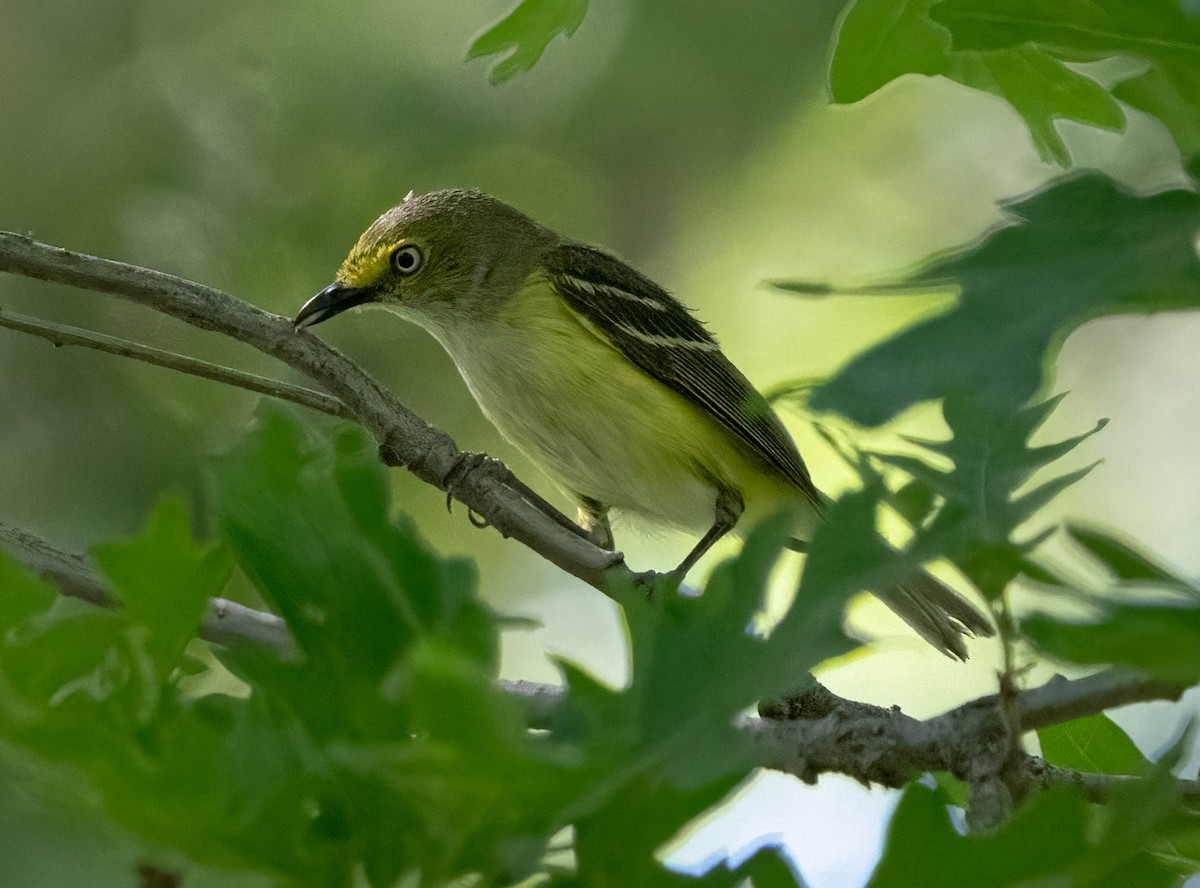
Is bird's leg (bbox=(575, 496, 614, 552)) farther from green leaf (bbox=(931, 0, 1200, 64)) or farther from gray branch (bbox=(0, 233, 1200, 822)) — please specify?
green leaf (bbox=(931, 0, 1200, 64))

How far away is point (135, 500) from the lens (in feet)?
17.5

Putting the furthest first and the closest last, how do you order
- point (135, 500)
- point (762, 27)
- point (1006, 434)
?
point (762, 27) < point (135, 500) < point (1006, 434)

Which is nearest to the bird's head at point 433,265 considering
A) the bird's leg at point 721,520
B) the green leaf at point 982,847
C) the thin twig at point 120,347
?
the bird's leg at point 721,520

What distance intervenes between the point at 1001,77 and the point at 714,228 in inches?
209

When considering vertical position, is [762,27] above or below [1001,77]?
above

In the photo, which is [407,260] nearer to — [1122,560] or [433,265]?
[433,265]

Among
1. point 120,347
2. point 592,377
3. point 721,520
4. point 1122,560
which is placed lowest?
point 1122,560

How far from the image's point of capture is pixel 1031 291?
2.89 feet

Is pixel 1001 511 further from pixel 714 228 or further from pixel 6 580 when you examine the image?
pixel 714 228

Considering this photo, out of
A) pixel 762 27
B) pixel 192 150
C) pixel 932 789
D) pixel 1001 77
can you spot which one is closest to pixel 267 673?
pixel 932 789

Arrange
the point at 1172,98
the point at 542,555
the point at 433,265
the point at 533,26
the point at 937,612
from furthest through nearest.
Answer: the point at 433,265 < the point at 937,612 < the point at 542,555 < the point at 533,26 < the point at 1172,98

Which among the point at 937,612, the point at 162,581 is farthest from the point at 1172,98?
the point at 937,612

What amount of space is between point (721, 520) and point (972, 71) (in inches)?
109

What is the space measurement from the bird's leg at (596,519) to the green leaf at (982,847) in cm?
337
